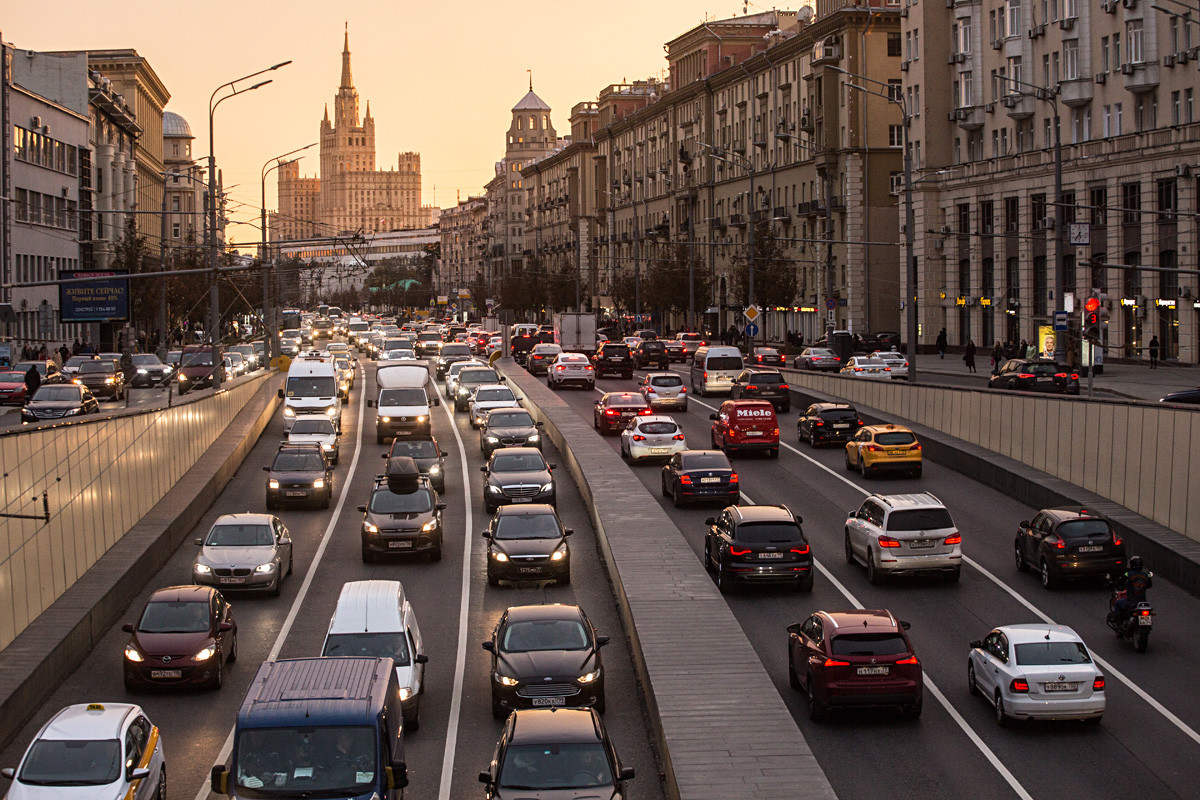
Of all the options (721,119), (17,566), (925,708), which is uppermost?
(721,119)

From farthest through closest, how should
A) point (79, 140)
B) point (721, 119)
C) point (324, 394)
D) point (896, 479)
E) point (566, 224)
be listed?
1. point (566, 224)
2. point (721, 119)
3. point (79, 140)
4. point (324, 394)
5. point (896, 479)

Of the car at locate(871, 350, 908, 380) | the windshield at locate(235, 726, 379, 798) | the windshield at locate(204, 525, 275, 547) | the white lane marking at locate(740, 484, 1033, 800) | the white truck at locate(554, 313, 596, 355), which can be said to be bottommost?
the white lane marking at locate(740, 484, 1033, 800)

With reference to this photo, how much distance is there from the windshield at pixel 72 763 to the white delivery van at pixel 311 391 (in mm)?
32220

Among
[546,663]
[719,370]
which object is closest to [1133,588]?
[546,663]

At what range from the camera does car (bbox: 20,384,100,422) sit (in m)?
42.4

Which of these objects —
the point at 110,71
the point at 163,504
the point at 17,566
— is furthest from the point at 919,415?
the point at 110,71

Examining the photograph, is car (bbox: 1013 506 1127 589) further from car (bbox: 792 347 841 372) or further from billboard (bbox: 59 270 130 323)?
car (bbox: 792 347 841 372)

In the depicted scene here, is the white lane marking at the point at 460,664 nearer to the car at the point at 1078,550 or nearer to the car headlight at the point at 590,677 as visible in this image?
the car headlight at the point at 590,677

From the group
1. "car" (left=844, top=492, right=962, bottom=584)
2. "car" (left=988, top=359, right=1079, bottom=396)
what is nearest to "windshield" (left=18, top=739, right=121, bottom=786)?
"car" (left=844, top=492, right=962, bottom=584)

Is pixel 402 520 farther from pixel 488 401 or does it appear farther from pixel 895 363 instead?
pixel 895 363

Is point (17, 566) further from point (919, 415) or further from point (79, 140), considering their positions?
point (79, 140)

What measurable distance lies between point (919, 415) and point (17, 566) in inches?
1145

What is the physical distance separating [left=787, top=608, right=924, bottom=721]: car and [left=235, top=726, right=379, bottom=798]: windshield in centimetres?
774

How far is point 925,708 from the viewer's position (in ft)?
66.1
